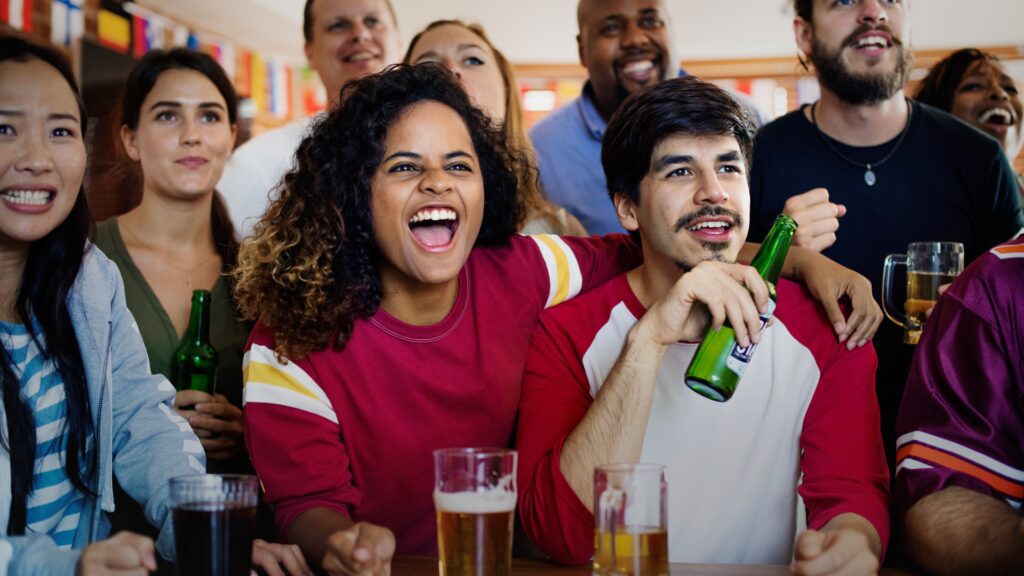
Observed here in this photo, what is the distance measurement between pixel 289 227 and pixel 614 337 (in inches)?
26.0

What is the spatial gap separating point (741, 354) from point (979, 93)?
232cm

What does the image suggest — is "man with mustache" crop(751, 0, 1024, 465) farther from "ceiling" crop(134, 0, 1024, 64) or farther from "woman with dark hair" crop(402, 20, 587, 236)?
"ceiling" crop(134, 0, 1024, 64)

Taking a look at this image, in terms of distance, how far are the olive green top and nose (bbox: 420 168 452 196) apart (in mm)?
820

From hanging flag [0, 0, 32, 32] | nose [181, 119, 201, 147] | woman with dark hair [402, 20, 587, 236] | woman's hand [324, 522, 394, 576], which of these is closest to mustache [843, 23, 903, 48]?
woman with dark hair [402, 20, 587, 236]

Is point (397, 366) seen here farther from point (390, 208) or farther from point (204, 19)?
point (204, 19)

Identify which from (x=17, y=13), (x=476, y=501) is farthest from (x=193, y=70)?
(x=17, y=13)

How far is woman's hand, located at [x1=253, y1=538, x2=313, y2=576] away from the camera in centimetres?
140

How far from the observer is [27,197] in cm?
166

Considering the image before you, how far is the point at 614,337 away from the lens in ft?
6.00

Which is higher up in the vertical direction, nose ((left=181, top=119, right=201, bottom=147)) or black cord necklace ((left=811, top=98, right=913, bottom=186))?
nose ((left=181, top=119, right=201, bottom=147))

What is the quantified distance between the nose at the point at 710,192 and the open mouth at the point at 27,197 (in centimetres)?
117

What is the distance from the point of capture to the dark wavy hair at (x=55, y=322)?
5.22ft

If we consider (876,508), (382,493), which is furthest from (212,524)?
(876,508)

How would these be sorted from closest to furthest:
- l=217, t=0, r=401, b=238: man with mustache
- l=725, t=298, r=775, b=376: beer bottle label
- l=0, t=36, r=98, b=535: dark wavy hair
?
l=725, t=298, r=775, b=376: beer bottle label, l=0, t=36, r=98, b=535: dark wavy hair, l=217, t=0, r=401, b=238: man with mustache
